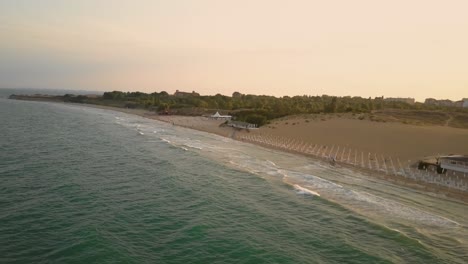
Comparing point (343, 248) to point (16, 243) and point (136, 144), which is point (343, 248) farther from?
point (136, 144)

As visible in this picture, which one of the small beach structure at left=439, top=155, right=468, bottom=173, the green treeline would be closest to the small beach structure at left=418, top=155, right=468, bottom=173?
the small beach structure at left=439, top=155, right=468, bottom=173

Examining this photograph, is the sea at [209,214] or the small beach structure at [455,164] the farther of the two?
the small beach structure at [455,164]

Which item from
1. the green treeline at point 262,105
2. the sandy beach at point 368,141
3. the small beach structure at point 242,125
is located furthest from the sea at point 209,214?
the green treeline at point 262,105

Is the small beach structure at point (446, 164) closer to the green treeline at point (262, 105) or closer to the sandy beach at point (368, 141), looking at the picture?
the sandy beach at point (368, 141)

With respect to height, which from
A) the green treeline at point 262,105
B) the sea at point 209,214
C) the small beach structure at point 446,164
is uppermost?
the green treeline at point 262,105

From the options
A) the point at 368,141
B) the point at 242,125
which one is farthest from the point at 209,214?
the point at 242,125

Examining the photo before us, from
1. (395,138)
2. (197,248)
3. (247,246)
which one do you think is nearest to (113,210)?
(197,248)
